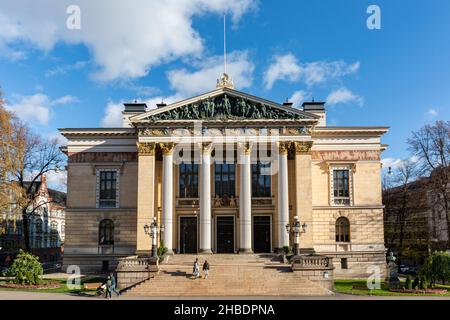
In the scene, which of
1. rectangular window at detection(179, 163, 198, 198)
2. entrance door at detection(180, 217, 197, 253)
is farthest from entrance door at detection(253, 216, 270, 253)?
rectangular window at detection(179, 163, 198, 198)

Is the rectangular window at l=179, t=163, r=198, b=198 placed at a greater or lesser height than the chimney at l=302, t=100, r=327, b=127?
lesser

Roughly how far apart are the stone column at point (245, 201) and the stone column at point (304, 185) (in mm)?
4277

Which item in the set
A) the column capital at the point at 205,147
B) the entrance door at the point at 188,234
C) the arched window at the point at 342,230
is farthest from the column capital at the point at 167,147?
the arched window at the point at 342,230

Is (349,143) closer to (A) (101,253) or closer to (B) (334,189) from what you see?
(B) (334,189)

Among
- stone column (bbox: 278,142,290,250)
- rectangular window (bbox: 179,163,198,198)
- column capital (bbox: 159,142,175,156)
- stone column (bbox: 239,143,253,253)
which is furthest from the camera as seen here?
rectangular window (bbox: 179,163,198,198)

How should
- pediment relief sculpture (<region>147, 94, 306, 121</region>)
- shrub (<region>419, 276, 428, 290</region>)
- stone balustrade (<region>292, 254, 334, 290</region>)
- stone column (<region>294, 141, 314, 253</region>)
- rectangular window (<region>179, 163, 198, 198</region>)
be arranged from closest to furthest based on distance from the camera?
shrub (<region>419, 276, 428, 290</region>), stone balustrade (<region>292, 254, 334, 290</region>), stone column (<region>294, 141, 314, 253</region>), pediment relief sculpture (<region>147, 94, 306, 121</region>), rectangular window (<region>179, 163, 198, 198</region>)

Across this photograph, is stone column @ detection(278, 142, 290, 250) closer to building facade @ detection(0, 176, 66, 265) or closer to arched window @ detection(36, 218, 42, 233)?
building facade @ detection(0, 176, 66, 265)

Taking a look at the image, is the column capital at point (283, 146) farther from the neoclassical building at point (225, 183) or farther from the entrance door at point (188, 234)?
the entrance door at point (188, 234)

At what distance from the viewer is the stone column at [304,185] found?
43125mm

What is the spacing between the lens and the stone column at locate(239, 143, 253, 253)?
42938 mm

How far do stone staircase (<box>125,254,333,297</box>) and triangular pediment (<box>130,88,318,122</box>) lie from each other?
1336 cm

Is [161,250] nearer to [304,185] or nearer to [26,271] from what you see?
[26,271]

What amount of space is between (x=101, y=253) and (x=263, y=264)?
17088 millimetres
